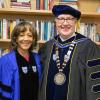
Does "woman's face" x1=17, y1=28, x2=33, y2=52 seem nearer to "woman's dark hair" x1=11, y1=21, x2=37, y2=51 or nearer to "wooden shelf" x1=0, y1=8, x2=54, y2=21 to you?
"woman's dark hair" x1=11, y1=21, x2=37, y2=51

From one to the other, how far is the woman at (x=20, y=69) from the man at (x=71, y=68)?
117mm

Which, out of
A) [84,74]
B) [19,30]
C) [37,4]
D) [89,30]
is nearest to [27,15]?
[37,4]

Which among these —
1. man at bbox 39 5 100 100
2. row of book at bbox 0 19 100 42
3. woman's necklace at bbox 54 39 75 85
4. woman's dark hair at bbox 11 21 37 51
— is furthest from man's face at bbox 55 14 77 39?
row of book at bbox 0 19 100 42

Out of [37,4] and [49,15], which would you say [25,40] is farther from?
[49,15]

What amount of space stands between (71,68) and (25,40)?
467mm

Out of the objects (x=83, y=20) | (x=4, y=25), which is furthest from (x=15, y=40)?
(x=83, y=20)

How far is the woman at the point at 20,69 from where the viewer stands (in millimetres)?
2477

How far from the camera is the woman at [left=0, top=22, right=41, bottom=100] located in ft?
8.13

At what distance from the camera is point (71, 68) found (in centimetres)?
253

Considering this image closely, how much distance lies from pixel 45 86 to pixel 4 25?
109 cm

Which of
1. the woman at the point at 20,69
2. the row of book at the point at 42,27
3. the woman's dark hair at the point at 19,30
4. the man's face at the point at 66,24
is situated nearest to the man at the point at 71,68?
the man's face at the point at 66,24

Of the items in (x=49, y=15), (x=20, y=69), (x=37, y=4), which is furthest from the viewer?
(x=49, y=15)

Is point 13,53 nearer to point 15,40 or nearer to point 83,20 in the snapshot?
point 15,40

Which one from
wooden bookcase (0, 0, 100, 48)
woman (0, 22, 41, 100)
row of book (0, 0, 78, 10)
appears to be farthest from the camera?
wooden bookcase (0, 0, 100, 48)
